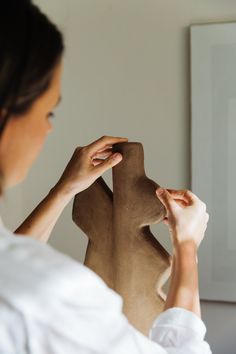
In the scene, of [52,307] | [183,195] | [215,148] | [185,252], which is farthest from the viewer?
[215,148]

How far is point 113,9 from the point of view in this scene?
1.86 metres

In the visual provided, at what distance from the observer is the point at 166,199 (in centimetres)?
92

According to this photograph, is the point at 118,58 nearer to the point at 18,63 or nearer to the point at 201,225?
the point at 201,225

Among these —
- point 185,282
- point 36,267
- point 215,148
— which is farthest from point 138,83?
point 36,267

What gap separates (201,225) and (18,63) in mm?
471

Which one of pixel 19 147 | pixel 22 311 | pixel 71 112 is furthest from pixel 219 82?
pixel 22 311

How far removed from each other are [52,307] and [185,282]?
338 millimetres

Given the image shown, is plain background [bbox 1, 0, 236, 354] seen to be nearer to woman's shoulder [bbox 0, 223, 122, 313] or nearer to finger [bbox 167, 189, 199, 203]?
finger [bbox 167, 189, 199, 203]

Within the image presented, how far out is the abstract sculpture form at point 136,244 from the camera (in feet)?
3.26

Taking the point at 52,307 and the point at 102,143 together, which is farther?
the point at 102,143

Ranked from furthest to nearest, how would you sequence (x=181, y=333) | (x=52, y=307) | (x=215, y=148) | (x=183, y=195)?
(x=215, y=148), (x=183, y=195), (x=181, y=333), (x=52, y=307)

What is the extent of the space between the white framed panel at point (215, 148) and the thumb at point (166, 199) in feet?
2.79

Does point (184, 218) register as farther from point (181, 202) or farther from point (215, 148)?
point (215, 148)

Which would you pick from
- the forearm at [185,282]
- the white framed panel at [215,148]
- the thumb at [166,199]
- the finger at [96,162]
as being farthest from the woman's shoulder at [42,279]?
the white framed panel at [215,148]
